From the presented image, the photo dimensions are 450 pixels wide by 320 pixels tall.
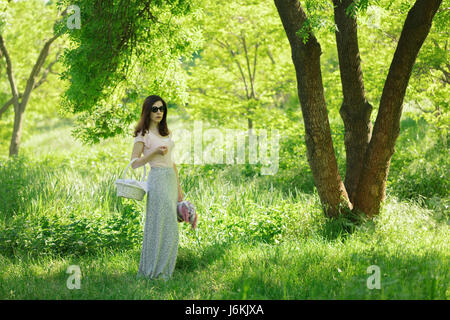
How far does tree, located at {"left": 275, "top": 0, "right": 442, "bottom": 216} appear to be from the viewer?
560cm

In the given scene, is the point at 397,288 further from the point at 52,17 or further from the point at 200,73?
the point at 52,17

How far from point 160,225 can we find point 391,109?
334 cm

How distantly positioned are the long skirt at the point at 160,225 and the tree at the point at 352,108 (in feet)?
7.43

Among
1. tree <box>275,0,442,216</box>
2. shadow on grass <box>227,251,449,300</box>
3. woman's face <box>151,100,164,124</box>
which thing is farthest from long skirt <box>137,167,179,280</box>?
tree <box>275,0,442,216</box>

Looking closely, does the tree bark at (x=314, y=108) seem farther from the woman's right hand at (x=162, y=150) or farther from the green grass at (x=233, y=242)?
the woman's right hand at (x=162, y=150)

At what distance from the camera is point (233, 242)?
575 centimetres

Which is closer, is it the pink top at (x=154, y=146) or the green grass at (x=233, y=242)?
the green grass at (x=233, y=242)

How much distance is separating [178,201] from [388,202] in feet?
12.0

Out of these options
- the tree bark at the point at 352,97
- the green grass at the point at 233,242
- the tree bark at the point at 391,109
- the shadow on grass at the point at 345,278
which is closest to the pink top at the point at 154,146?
the green grass at the point at 233,242

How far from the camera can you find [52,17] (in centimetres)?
1388

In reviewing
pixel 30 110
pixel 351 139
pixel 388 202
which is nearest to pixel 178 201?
pixel 351 139

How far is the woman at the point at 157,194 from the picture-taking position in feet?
15.1
